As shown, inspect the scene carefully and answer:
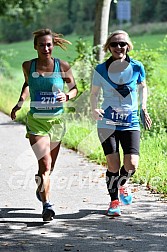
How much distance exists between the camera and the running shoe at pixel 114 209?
7551 millimetres

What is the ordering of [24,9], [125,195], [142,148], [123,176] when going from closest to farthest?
1. [123,176]
2. [125,195]
3. [142,148]
4. [24,9]

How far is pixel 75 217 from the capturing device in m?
7.58

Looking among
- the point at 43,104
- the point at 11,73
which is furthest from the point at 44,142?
the point at 11,73

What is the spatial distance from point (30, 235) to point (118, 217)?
3.63 ft

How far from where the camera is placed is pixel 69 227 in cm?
712

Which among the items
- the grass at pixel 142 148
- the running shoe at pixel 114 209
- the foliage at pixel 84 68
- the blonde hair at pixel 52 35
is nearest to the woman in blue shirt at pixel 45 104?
the blonde hair at pixel 52 35

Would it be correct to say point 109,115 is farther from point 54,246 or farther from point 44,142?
point 54,246

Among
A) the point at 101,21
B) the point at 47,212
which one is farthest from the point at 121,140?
the point at 101,21

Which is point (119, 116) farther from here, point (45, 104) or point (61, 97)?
point (45, 104)

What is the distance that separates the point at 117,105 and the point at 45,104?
0.73m

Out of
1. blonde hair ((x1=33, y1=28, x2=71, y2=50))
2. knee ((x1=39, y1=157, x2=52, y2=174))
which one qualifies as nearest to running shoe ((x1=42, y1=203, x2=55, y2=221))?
knee ((x1=39, y1=157, x2=52, y2=174))

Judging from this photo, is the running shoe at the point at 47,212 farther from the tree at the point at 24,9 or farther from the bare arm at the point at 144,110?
the tree at the point at 24,9

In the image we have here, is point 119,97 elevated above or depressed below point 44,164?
above

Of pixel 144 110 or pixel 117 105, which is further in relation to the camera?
pixel 144 110
